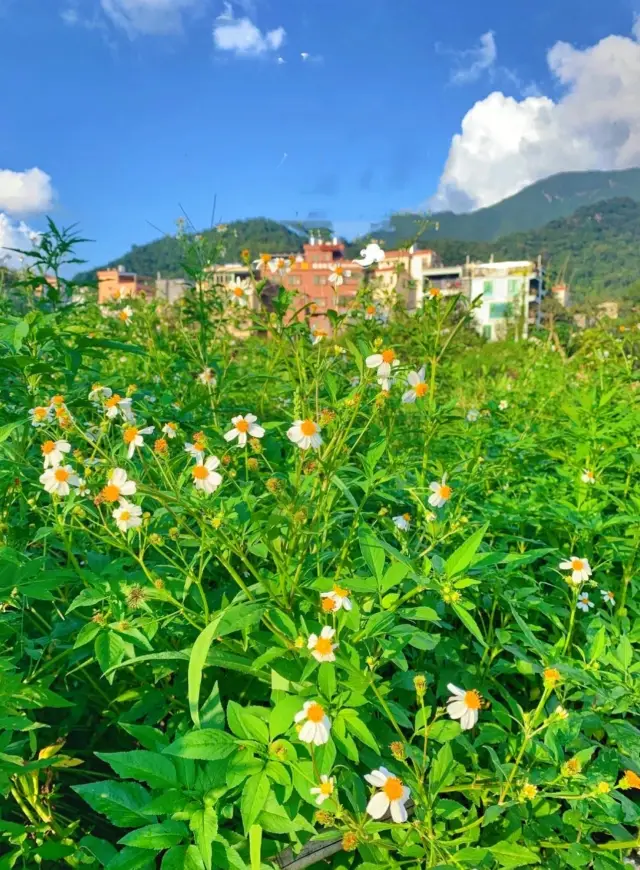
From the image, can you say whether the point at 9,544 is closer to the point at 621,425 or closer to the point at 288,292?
the point at 288,292

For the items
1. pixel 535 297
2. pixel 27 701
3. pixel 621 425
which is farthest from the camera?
pixel 535 297

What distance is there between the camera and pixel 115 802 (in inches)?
36.3

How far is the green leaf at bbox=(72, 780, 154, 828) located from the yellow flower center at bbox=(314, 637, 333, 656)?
0.34 meters

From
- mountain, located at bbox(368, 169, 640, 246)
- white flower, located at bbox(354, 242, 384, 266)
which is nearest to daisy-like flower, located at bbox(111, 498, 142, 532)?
white flower, located at bbox(354, 242, 384, 266)

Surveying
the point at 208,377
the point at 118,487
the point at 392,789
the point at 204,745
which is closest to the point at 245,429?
the point at 118,487

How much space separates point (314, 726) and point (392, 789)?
13 cm

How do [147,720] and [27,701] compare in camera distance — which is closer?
[27,701]

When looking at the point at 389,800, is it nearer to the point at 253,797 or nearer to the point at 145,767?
the point at 253,797

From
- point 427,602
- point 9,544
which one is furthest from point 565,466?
point 9,544

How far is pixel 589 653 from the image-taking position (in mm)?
1327

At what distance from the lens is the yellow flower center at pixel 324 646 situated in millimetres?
908

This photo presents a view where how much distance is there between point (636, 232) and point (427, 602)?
85804 mm

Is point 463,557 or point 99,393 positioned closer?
point 463,557

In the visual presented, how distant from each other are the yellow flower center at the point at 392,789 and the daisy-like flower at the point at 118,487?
589 mm
